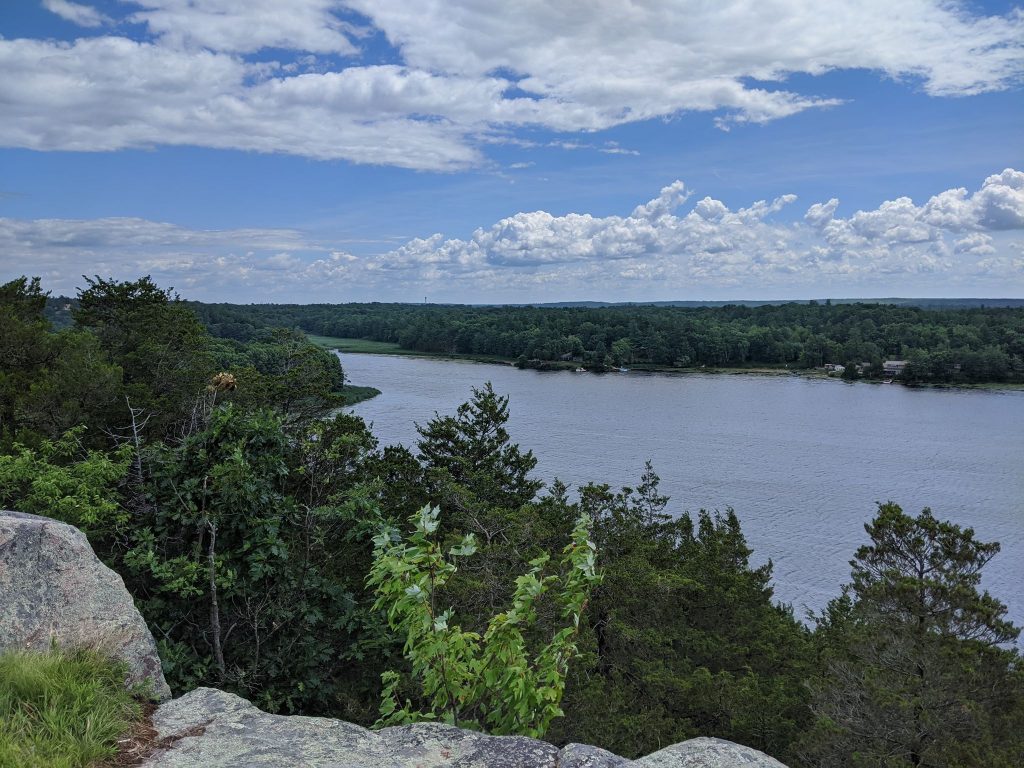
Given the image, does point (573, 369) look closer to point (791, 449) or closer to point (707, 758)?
point (791, 449)

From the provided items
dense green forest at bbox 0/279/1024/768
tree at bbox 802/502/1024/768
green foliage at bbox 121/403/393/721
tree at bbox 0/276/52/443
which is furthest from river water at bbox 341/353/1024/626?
tree at bbox 0/276/52/443

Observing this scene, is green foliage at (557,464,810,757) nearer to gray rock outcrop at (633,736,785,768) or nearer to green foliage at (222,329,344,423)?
gray rock outcrop at (633,736,785,768)

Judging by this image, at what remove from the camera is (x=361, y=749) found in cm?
374

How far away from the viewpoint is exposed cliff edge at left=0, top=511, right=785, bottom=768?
11.9ft

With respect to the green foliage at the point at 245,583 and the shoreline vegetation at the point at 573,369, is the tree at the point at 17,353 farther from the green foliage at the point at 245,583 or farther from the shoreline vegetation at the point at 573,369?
the shoreline vegetation at the point at 573,369

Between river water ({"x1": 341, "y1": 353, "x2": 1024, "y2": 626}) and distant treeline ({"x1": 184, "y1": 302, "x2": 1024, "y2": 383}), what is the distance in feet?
35.2

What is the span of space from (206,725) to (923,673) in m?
10.8

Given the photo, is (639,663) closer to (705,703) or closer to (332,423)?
(705,703)

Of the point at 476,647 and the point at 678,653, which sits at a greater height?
the point at 476,647

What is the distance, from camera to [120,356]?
23.5 meters

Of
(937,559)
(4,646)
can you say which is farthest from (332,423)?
(937,559)

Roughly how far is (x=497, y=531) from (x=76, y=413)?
10640mm

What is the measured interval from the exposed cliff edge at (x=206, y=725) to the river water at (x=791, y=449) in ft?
75.6

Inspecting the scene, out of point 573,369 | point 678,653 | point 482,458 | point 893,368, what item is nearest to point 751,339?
point 893,368
